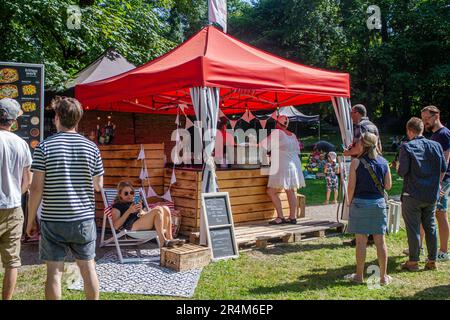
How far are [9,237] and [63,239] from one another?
2.55 feet

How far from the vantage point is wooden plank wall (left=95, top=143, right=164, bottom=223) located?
7.04 meters

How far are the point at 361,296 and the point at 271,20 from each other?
112ft

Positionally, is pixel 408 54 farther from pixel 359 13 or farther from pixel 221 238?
pixel 221 238

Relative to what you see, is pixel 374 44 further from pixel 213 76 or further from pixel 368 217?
pixel 368 217

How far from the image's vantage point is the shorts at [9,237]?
3531 millimetres

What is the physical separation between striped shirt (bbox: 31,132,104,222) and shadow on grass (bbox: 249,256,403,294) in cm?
197

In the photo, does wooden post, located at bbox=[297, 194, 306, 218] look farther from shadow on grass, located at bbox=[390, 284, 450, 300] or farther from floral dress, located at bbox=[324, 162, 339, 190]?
shadow on grass, located at bbox=[390, 284, 450, 300]

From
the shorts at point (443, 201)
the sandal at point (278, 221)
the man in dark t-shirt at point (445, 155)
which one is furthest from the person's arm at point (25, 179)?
the shorts at point (443, 201)

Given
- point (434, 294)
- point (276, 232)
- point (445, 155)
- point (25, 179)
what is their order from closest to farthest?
point (25, 179), point (434, 294), point (445, 155), point (276, 232)

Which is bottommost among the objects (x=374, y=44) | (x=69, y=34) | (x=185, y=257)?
(x=185, y=257)

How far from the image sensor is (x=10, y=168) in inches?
142

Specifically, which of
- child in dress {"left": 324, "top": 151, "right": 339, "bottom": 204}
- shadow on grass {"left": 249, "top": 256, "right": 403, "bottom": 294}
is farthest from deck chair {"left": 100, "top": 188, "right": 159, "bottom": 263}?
child in dress {"left": 324, "top": 151, "right": 339, "bottom": 204}

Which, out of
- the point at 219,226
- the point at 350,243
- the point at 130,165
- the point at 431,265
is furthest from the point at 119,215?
the point at 431,265

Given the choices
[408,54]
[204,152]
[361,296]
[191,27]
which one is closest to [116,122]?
[204,152]
